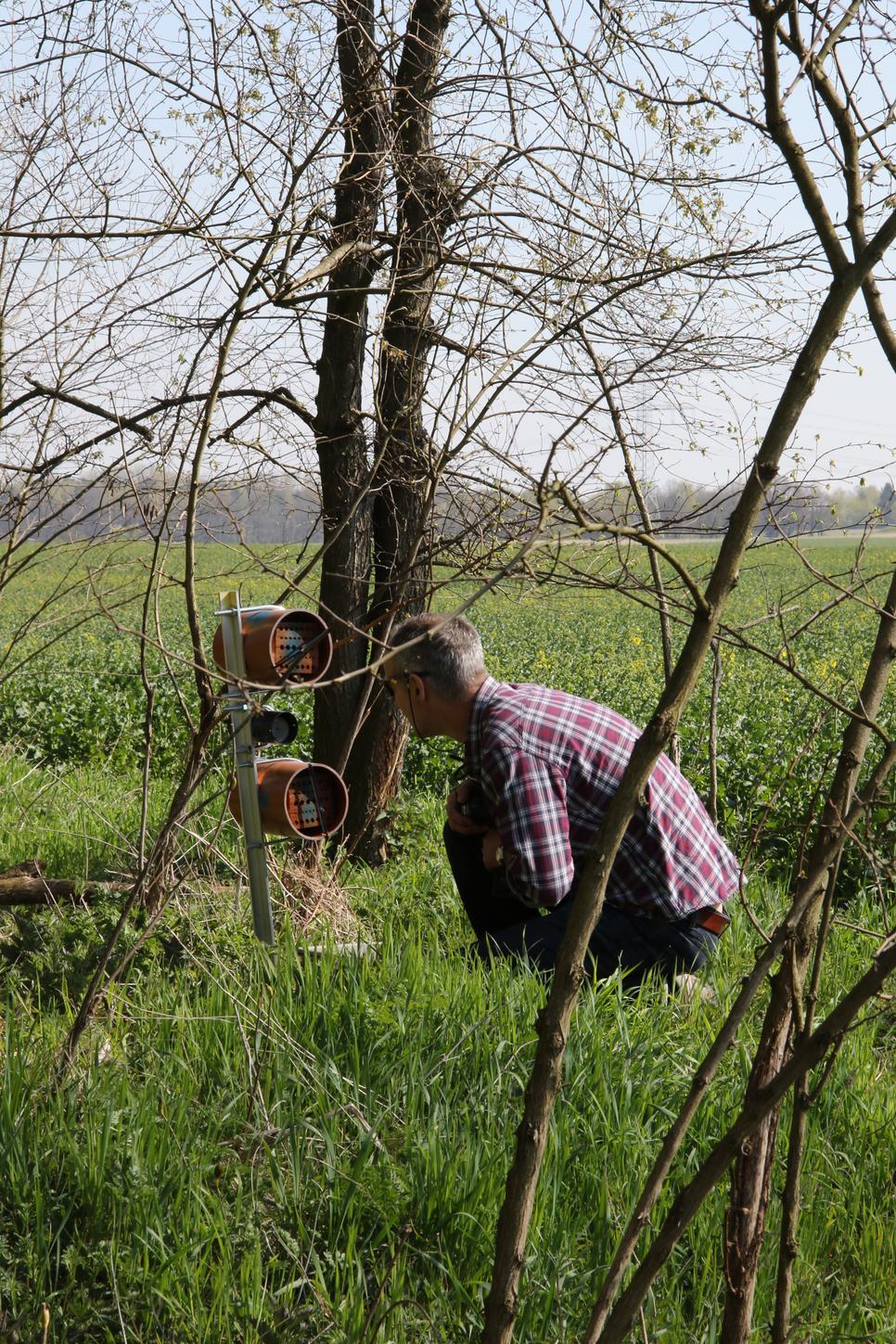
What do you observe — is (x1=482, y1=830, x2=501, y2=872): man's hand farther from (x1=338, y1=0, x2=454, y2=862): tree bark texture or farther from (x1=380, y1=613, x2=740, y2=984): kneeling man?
(x1=338, y1=0, x2=454, y2=862): tree bark texture

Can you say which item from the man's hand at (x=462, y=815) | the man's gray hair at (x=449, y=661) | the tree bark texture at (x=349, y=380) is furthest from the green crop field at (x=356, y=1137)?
the tree bark texture at (x=349, y=380)

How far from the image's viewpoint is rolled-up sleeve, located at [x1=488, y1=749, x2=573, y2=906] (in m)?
3.47

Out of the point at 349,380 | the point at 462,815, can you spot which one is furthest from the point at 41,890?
the point at 349,380

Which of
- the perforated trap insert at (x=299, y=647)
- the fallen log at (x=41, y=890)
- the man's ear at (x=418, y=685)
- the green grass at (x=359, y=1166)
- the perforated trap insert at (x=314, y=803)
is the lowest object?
the green grass at (x=359, y=1166)

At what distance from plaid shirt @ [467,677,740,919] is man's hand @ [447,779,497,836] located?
0.40 m

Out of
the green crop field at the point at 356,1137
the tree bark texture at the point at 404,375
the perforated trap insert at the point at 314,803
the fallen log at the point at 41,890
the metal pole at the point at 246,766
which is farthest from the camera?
the fallen log at the point at 41,890

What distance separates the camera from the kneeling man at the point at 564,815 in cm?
352

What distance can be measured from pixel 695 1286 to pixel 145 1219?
1095 millimetres

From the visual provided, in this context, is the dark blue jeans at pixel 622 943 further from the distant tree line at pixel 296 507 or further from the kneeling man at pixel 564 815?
the distant tree line at pixel 296 507

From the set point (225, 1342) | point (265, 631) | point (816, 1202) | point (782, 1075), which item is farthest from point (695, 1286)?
point (265, 631)

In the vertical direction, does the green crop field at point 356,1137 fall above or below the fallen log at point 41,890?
below

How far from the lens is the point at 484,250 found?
14.6ft

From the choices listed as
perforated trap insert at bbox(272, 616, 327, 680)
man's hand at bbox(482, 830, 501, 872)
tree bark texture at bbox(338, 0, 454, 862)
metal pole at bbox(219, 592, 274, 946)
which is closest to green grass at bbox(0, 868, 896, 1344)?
metal pole at bbox(219, 592, 274, 946)

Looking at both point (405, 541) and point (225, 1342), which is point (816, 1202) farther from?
point (405, 541)
